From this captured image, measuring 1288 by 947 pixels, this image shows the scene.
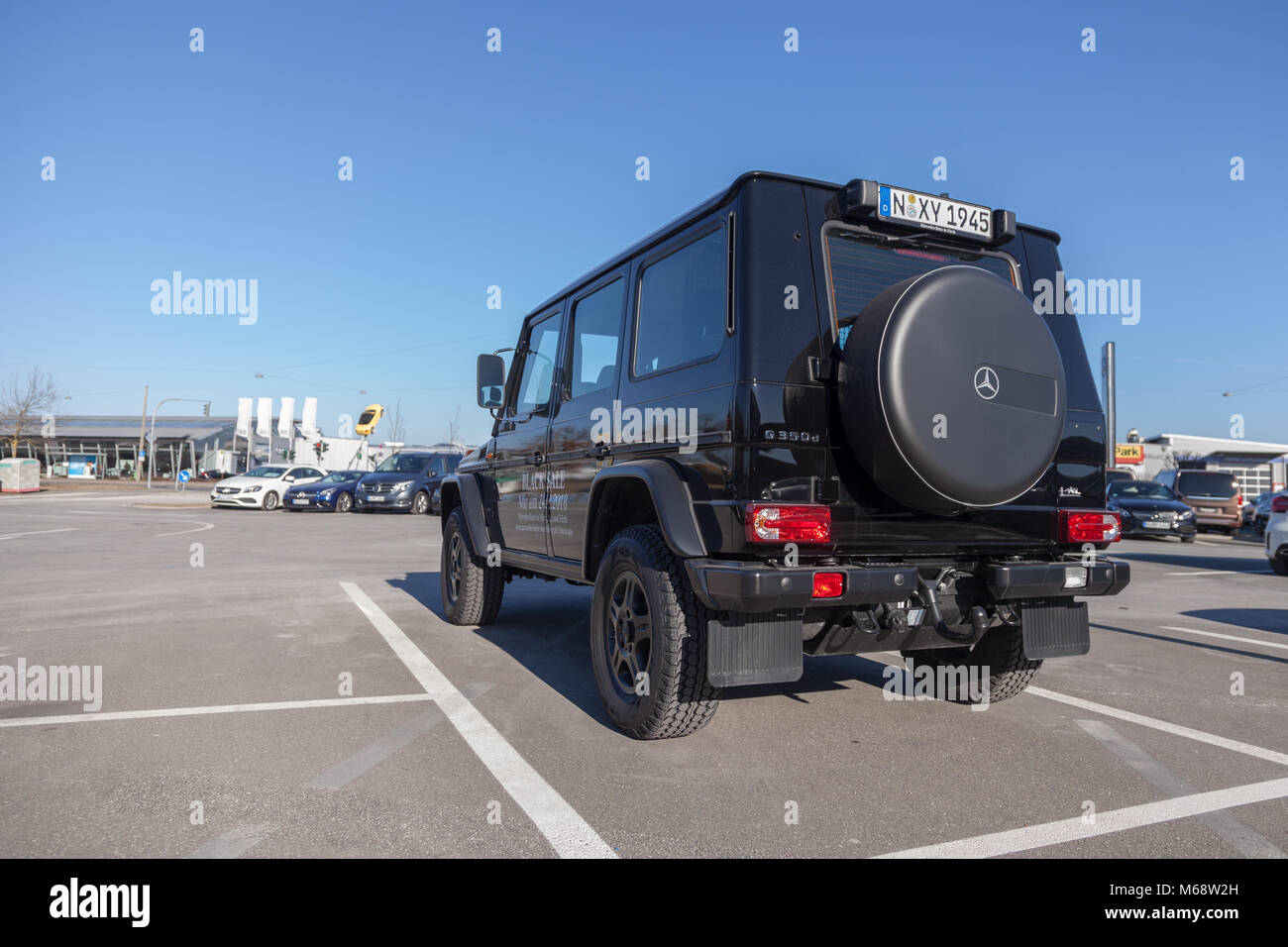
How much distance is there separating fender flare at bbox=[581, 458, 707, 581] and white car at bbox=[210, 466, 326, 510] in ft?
76.1

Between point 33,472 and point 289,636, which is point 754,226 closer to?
point 289,636

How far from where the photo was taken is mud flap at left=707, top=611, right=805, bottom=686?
3.37 m

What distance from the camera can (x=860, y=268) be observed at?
385cm

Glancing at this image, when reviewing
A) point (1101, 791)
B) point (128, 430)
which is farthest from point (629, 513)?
point (128, 430)

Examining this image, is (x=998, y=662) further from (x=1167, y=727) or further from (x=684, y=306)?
(x=684, y=306)

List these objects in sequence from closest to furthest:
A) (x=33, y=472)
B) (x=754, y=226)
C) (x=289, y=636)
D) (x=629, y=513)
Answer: (x=754, y=226), (x=629, y=513), (x=289, y=636), (x=33, y=472)

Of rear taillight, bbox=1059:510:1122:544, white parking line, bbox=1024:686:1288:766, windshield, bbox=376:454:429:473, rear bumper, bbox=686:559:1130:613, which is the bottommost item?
white parking line, bbox=1024:686:1288:766

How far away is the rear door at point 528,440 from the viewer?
557 centimetres

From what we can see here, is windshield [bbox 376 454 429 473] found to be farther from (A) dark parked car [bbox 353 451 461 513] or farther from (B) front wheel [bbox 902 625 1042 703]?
(B) front wheel [bbox 902 625 1042 703]

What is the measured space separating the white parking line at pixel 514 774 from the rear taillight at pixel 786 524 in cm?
120

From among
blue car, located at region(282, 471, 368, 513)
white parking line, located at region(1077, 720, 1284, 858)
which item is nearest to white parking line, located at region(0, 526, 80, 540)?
blue car, located at region(282, 471, 368, 513)

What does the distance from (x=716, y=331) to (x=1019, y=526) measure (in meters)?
1.66

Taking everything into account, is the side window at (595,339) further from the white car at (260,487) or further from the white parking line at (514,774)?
the white car at (260,487)

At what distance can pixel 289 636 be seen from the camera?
642 cm
